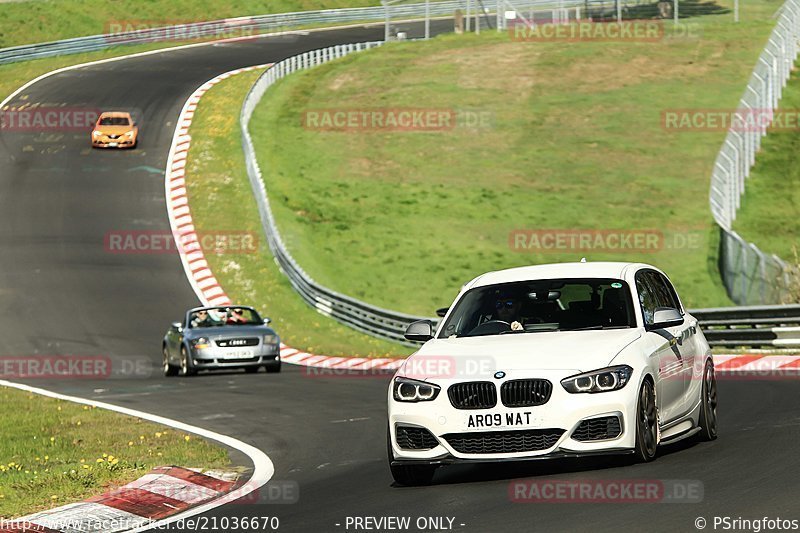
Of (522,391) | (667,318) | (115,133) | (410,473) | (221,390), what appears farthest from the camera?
(115,133)

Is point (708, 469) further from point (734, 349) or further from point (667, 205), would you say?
point (667, 205)

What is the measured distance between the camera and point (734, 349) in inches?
975

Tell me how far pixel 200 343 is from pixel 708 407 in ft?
47.6

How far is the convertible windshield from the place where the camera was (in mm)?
11461

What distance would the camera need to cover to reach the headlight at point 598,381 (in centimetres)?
1029

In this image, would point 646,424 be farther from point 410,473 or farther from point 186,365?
point 186,365

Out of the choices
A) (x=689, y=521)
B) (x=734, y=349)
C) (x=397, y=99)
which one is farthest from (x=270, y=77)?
(x=689, y=521)

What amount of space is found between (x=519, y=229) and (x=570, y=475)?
3221cm
